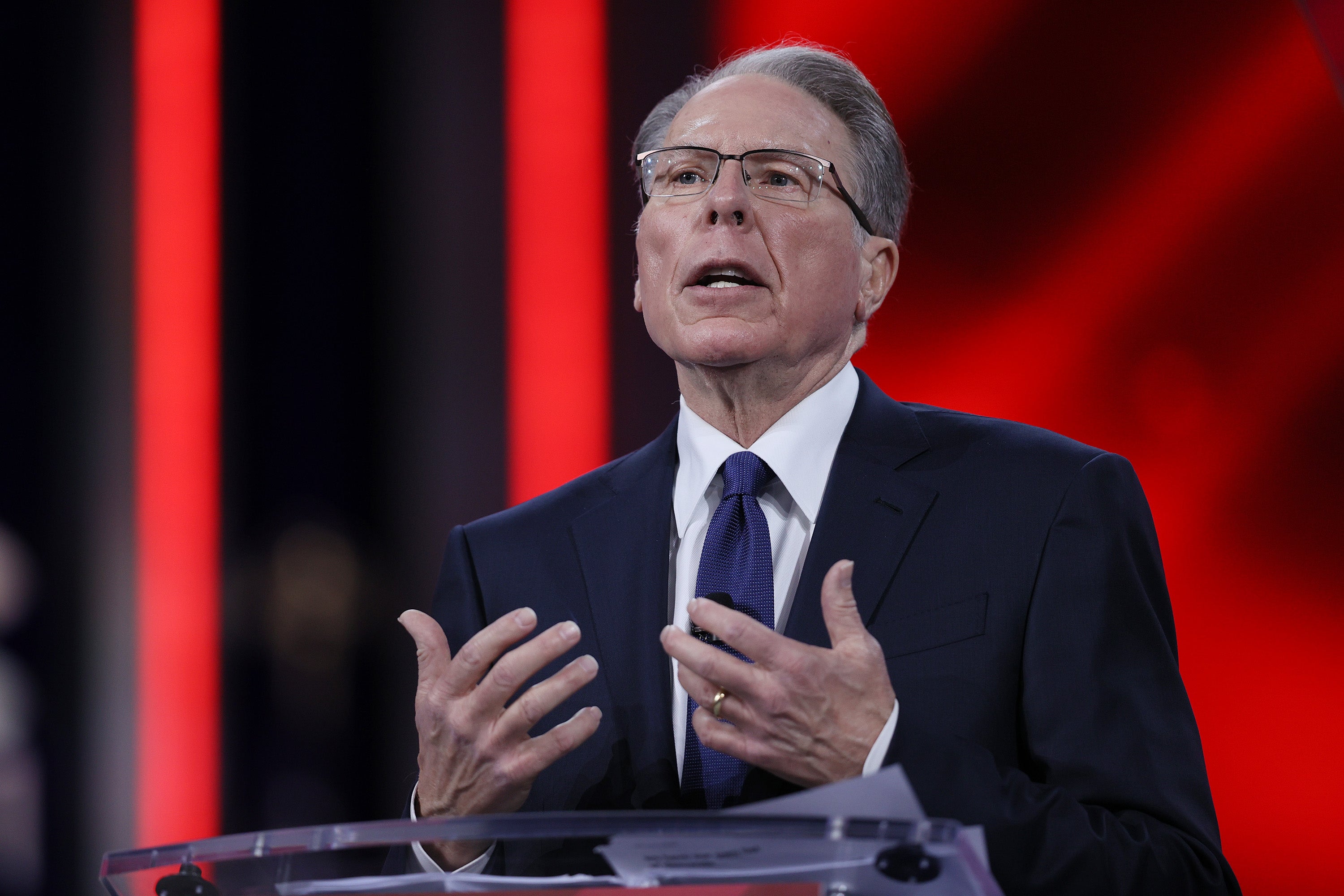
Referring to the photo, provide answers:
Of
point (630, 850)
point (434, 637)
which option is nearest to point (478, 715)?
point (434, 637)

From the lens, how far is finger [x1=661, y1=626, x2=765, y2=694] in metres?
1.07

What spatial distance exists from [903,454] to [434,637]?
71 cm

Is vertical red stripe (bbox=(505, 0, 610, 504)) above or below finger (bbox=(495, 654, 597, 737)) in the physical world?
above

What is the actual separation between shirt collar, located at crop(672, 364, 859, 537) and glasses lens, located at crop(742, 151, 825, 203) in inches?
10.7

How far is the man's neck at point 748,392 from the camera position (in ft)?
5.62

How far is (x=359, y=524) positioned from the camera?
2459mm

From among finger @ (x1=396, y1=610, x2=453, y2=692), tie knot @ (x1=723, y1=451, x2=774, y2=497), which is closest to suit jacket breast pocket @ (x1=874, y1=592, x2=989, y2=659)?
tie knot @ (x1=723, y1=451, x2=774, y2=497)

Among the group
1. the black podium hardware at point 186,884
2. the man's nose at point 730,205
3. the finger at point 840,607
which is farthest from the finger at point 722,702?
the man's nose at point 730,205

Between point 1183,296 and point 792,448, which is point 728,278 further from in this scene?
point 1183,296

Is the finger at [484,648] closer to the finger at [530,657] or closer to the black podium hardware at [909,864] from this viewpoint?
the finger at [530,657]

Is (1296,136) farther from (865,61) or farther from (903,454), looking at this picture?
(903,454)

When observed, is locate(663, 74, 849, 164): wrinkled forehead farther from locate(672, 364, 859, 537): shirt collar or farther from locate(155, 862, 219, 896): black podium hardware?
locate(155, 862, 219, 896): black podium hardware

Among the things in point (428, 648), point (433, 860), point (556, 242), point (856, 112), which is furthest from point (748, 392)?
point (556, 242)

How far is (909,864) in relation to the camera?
0.79m
